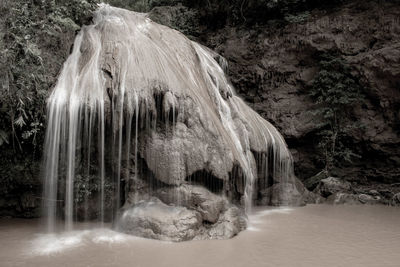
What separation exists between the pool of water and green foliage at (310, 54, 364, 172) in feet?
17.1

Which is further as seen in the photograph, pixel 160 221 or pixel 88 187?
pixel 88 187

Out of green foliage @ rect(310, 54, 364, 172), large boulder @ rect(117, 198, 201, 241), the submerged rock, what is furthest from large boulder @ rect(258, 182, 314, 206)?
large boulder @ rect(117, 198, 201, 241)

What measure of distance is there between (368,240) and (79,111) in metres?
6.69

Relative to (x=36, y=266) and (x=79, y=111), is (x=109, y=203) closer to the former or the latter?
(x=79, y=111)

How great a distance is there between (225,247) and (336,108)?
9125mm

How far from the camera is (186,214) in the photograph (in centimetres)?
738

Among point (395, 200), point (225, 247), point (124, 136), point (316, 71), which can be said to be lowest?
point (225, 247)

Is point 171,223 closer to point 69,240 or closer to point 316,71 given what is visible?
point 69,240

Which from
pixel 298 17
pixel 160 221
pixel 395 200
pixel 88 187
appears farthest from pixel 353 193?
pixel 88 187

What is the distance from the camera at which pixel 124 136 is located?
26.5 feet

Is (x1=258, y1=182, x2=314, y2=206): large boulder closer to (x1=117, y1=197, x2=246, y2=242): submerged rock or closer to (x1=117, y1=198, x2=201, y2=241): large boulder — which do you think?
(x1=117, y1=197, x2=246, y2=242): submerged rock

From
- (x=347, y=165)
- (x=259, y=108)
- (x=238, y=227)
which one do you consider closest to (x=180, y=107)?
(x=238, y=227)

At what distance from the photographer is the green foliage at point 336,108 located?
1362cm

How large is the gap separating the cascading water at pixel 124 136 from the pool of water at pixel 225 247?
870mm
